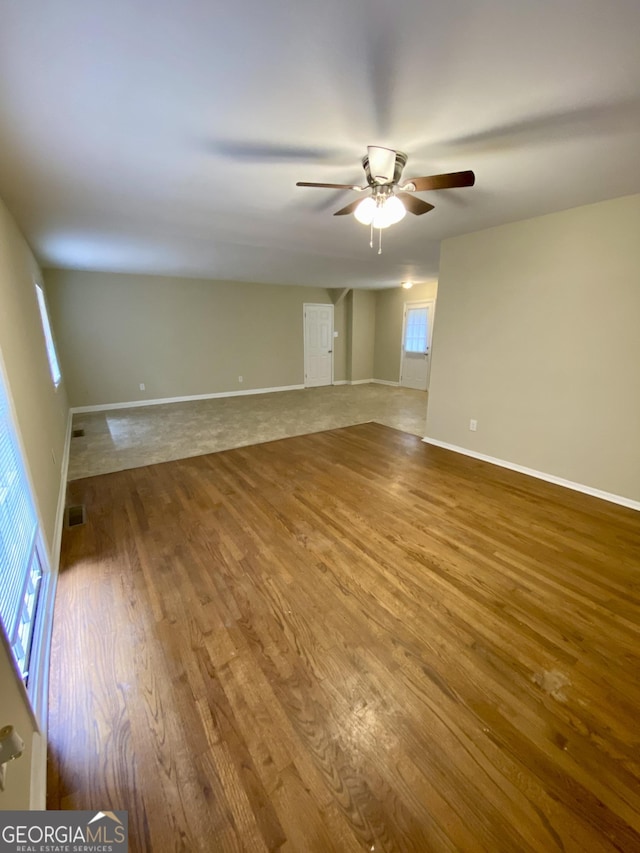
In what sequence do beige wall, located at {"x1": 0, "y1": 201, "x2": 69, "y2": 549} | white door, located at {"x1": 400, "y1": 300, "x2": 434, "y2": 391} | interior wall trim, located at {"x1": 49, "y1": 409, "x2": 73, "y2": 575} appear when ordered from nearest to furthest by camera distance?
beige wall, located at {"x1": 0, "y1": 201, "x2": 69, "y2": 549} → interior wall trim, located at {"x1": 49, "y1": 409, "x2": 73, "y2": 575} → white door, located at {"x1": 400, "y1": 300, "x2": 434, "y2": 391}

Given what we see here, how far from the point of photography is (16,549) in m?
1.42

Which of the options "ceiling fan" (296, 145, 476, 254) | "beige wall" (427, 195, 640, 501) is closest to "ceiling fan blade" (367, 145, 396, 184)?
"ceiling fan" (296, 145, 476, 254)

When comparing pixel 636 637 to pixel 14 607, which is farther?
pixel 636 637

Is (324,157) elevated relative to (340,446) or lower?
elevated

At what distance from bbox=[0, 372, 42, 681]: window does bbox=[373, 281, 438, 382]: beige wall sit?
7304 millimetres

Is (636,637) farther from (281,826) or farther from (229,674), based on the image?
(229,674)

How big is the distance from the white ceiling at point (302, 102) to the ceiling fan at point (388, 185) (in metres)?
0.08

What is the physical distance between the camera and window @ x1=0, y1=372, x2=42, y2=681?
49.0 inches

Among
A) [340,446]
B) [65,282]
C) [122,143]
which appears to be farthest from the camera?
[65,282]

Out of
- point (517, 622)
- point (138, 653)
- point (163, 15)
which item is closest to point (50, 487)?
point (138, 653)

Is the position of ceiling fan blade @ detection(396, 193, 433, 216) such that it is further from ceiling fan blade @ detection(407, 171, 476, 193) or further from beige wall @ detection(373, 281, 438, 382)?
beige wall @ detection(373, 281, 438, 382)

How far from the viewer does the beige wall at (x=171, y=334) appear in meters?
5.56

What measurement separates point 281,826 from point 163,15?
8.01ft

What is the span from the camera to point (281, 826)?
0.99m
